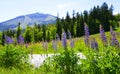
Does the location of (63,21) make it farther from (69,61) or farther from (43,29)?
(69,61)

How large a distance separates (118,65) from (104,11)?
290 feet

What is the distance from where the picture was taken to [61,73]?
29.2ft

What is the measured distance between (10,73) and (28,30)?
316 feet

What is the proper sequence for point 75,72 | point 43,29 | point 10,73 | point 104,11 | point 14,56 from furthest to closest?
point 43,29 → point 104,11 → point 14,56 → point 10,73 → point 75,72

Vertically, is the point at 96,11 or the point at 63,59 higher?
the point at 96,11

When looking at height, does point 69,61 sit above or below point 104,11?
below

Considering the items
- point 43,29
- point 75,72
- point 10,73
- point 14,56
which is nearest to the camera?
point 75,72

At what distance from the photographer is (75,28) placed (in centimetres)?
8794

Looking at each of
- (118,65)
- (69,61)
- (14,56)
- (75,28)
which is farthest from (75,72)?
(75,28)

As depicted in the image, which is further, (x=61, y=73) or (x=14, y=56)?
(x=14, y=56)

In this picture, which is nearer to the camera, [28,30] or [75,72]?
[75,72]

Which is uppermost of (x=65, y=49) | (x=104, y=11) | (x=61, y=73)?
(x=104, y=11)

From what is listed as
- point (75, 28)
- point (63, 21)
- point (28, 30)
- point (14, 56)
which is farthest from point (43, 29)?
point (14, 56)

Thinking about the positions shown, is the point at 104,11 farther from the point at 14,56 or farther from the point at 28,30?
Result: the point at 14,56
